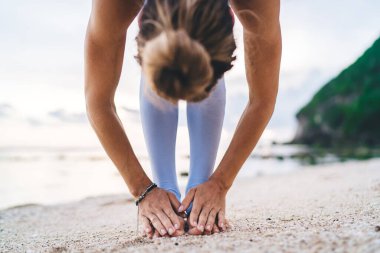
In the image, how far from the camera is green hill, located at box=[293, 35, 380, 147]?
124 feet

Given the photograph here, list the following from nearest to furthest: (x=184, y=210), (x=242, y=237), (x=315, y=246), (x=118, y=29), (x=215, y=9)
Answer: (x=315, y=246)
(x=215, y=9)
(x=242, y=237)
(x=118, y=29)
(x=184, y=210)

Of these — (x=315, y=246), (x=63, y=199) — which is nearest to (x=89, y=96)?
(x=315, y=246)

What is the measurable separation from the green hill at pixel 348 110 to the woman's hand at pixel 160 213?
3536 centimetres

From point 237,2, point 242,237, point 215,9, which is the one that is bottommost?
point 242,237

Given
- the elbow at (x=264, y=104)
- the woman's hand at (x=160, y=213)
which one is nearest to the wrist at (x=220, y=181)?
the woman's hand at (x=160, y=213)

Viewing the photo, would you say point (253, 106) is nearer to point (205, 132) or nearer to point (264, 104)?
point (264, 104)

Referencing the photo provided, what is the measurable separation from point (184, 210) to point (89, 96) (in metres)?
0.89

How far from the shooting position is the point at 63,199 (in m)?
6.54

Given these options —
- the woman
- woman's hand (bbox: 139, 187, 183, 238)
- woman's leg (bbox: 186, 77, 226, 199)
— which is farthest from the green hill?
woman's hand (bbox: 139, 187, 183, 238)

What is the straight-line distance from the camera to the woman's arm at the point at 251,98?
6.93 feet

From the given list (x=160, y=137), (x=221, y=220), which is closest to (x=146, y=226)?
(x=221, y=220)

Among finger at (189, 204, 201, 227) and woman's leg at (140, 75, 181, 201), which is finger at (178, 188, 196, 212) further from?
woman's leg at (140, 75, 181, 201)

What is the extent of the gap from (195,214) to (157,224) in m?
0.23

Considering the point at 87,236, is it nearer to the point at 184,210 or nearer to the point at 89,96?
the point at 184,210
